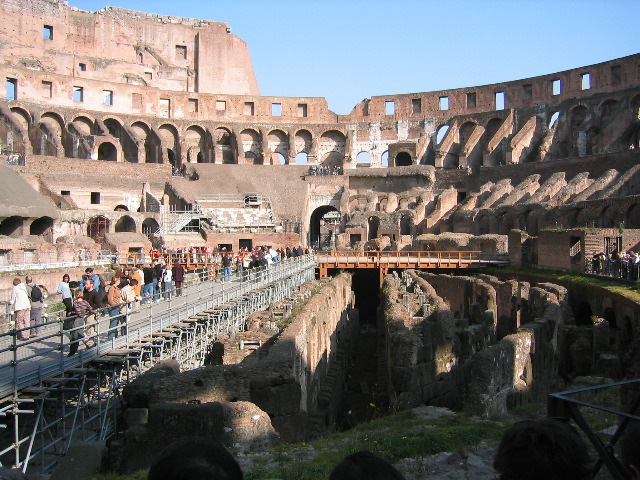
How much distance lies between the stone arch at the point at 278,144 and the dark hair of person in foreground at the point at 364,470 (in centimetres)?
5008

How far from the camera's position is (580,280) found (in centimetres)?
2002

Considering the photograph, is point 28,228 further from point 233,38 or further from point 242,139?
point 233,38

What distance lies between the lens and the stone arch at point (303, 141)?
52162 mm

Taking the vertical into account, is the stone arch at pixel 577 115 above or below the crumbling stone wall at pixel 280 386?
above

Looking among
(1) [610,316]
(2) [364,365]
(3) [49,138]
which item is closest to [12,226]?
(3) [49,138]

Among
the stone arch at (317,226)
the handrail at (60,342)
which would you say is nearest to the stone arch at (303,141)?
the stone arch at (317,226)

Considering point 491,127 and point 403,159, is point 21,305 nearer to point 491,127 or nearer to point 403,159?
point 403,159

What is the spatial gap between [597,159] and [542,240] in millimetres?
15047

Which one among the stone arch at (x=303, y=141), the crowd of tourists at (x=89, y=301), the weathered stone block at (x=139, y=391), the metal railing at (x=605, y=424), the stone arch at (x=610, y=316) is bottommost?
the stone arch at (x=610, y=316)

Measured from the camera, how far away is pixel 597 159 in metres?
37.2

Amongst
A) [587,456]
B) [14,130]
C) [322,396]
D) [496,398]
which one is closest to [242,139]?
[14,130]

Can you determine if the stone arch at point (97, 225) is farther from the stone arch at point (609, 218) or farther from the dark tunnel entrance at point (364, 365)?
the stone arch at point (609, 218)

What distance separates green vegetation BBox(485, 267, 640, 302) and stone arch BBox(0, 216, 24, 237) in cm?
2282

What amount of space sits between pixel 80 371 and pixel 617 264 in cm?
1683
